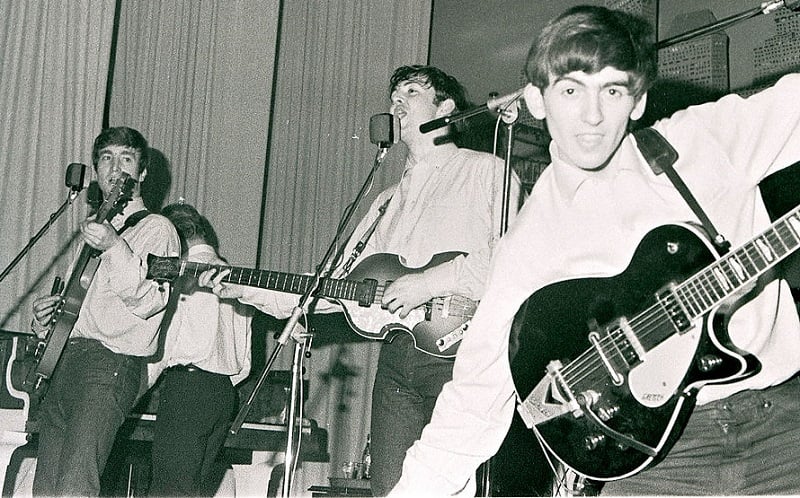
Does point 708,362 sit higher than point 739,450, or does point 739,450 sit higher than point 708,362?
point 708,362

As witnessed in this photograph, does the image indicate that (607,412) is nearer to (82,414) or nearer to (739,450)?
(739,450)

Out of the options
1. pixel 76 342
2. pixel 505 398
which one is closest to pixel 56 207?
pixel 76 342

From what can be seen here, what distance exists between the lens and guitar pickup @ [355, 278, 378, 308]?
3762 mm

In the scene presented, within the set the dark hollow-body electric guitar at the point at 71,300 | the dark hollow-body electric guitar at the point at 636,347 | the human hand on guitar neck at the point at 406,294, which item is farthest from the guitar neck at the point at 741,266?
the dark hollow-body electric guitar at the point at 71,300

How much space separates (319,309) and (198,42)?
3479mm

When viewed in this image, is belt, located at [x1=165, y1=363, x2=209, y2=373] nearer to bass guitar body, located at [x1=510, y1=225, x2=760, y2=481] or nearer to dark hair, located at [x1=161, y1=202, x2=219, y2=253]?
dark hair, located at [x1=161, y1=202, x2=219, y2=253]

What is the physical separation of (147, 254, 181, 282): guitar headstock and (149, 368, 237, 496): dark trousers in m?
0.64

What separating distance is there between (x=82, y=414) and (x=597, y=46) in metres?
2.75

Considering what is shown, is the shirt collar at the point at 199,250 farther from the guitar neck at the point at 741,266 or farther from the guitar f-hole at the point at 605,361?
the guitar neck at the point at 741,266

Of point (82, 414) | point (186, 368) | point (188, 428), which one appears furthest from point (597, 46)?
point (186, 368)

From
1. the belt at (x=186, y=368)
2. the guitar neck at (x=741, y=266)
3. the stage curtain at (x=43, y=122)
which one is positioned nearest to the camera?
the guitar neck at (x=741, y=266)

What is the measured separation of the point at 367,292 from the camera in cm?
378

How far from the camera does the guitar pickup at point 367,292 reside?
12.3ft

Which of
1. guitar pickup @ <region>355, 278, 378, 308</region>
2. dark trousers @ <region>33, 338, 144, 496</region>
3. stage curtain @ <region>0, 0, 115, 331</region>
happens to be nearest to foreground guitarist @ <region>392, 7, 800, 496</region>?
guitar pickup @ <region>355, 278, 378, 308</region>
